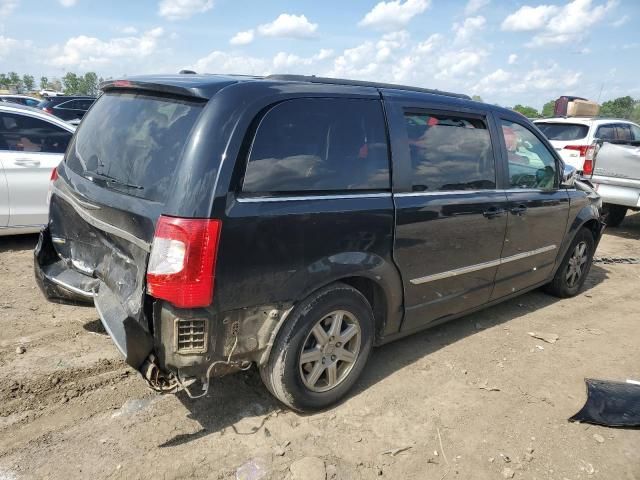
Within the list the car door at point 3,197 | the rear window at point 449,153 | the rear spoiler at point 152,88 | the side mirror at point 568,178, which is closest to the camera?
the rear spoiler at point 152,88

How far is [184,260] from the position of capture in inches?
90.7

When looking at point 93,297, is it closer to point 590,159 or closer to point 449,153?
point 449,153

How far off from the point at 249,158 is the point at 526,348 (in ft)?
9.41

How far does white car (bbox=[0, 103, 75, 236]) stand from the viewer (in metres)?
5.42

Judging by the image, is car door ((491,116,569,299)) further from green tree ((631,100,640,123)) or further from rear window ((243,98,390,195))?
green tree ((631,100,640,123))

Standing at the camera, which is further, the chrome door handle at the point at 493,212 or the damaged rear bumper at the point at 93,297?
the chrome door handle at the point at 493,212

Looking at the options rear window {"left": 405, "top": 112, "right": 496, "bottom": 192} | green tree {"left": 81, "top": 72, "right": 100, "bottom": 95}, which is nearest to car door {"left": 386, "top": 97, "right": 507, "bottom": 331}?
rear window {"left": 405, "top": 112, "right": 496, "bottom": 192}

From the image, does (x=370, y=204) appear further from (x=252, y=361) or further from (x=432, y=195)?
(x=252, y=361)

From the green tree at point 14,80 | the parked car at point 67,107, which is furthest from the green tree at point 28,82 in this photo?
the parked car at point 67,107

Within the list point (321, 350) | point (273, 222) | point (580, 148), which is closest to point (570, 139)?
point (580, 148)

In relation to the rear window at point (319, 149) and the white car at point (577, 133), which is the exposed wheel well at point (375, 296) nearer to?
the rear window at point (319, 149)

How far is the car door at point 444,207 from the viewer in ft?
10.4

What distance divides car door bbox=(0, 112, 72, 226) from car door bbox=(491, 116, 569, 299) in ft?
15.7

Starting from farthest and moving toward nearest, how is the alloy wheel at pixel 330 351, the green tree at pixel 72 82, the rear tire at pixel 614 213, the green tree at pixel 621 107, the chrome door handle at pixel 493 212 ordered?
the green tree at pixel 72 82
the green tree at pixel 621 107
the rear tire at pixel 614 213
the chrome door handle at pixel 493 212
the alloy wheel at pixel 330 351
